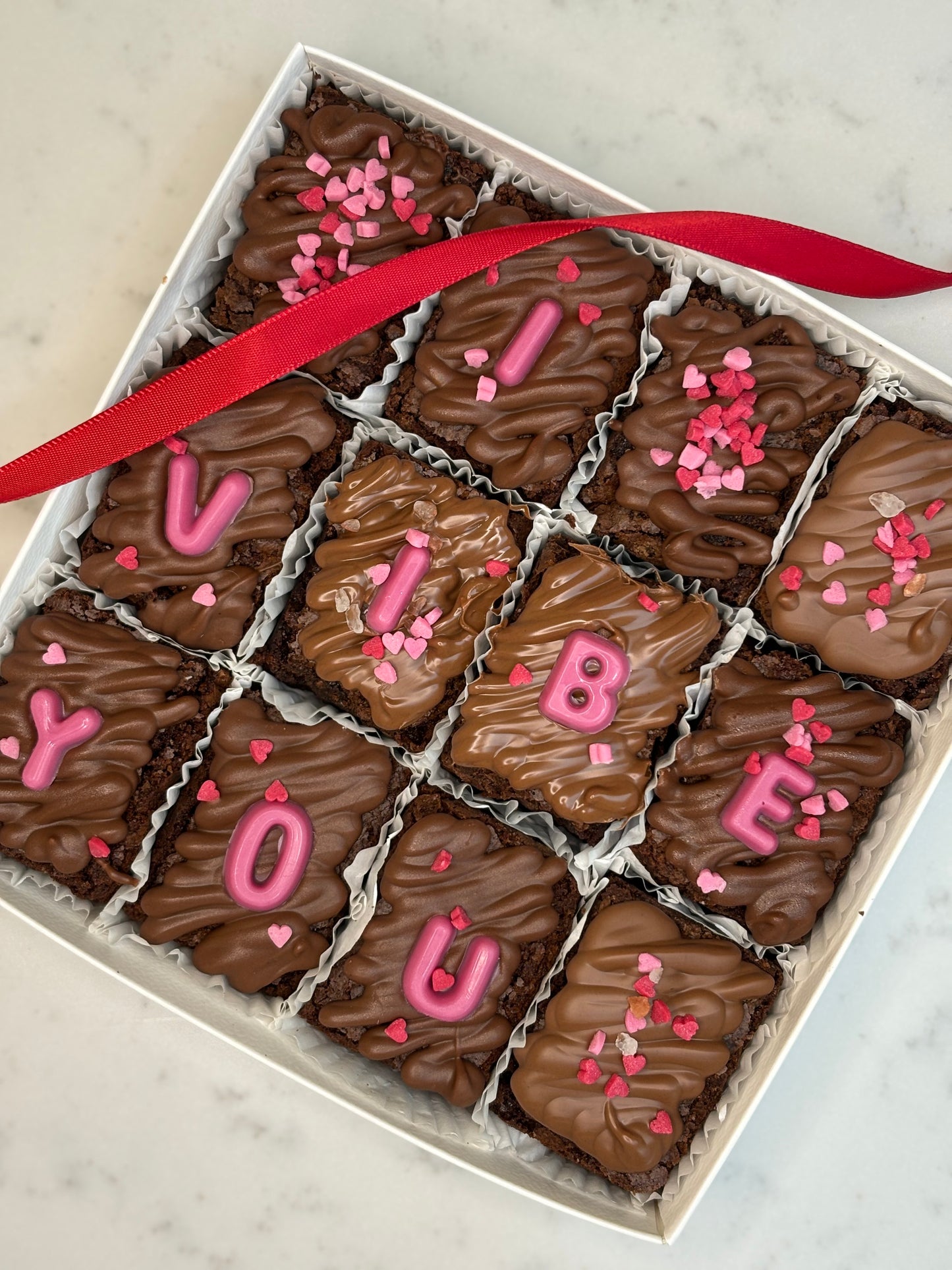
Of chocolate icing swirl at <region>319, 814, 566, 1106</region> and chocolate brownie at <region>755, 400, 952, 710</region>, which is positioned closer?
chocolate brownie at <region>755, 400, 952, 710</region>

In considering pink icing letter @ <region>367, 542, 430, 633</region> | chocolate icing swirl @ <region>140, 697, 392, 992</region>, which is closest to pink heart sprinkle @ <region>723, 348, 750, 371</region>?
pink icing letter @ <region>367, 542, 430, 633</region>

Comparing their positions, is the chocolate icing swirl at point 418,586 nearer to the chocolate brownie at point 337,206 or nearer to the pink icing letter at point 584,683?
the pink icing letter at point 584,683

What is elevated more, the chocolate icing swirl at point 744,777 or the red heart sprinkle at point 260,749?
the chocolate icing swirl at point 744,777

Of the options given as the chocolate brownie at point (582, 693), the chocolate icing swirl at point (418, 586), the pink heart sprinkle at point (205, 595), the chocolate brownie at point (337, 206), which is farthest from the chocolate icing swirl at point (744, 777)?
the chocolate brownie at point (337, 206)

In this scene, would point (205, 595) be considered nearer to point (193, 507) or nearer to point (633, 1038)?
point (193, 507)

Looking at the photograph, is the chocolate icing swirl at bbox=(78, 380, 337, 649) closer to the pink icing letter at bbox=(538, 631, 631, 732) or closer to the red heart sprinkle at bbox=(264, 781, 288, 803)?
the red heart sprinkle at bbox=(264, 781, 288, 803)

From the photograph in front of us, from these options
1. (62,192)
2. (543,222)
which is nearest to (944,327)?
(543,222)
